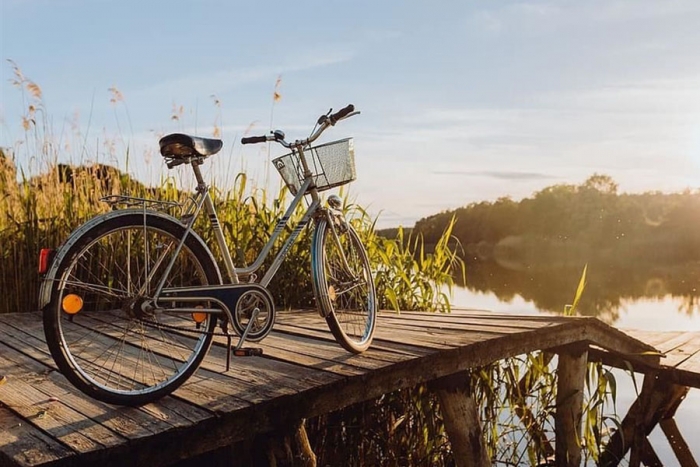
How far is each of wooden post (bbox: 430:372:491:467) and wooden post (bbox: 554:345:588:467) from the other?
942 millimetres

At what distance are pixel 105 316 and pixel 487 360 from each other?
7.21 feet

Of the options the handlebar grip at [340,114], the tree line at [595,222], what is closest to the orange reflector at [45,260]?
the handlebar grip at [340,114]

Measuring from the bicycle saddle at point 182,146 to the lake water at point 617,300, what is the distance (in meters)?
7.24

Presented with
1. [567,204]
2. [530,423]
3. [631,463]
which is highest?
[567,204]

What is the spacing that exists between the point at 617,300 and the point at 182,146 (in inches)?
638

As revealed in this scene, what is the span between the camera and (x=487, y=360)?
10.1 ft

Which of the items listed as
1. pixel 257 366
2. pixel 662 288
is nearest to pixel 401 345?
pixel 257 366

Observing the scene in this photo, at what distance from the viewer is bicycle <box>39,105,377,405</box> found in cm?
208

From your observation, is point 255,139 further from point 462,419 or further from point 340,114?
point 462,419

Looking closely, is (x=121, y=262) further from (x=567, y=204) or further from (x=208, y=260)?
(x=567, y=204)

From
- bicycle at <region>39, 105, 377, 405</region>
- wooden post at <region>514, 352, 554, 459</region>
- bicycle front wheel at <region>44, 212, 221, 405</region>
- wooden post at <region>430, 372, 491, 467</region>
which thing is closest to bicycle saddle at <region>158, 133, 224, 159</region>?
bicycle at <region>39, 105, 377, 405</region>

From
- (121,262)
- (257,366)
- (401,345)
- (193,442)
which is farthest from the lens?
(121,262)

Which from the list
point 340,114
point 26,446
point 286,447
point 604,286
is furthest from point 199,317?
point 604,286

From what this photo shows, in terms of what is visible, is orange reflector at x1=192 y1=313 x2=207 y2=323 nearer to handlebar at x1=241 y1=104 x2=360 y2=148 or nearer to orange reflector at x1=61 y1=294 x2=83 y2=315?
orange reflector at x1=61 y1=294 x2=83 y2=315
